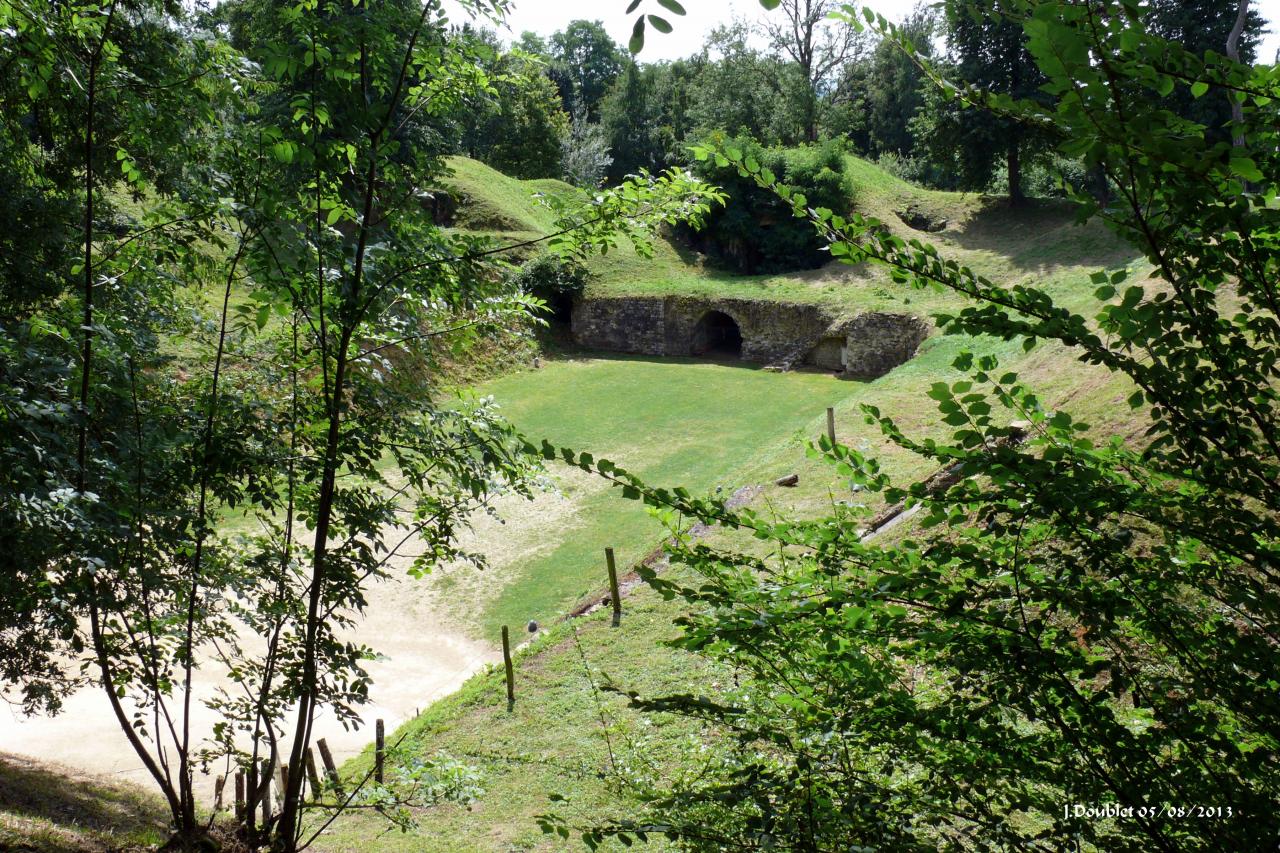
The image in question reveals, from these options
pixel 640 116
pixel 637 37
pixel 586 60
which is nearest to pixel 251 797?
pixel 637 37

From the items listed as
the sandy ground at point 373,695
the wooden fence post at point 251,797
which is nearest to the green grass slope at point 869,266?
the sandy ground at point 373,695

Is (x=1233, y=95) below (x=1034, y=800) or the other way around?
the other way around

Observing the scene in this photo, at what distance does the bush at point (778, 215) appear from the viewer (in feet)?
113

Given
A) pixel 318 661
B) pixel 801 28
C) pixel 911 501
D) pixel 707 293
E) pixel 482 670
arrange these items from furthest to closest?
pixel 801 28 < pixel 707 293 < pixel 482 670 < pixel 318 661 < pixel 911 501

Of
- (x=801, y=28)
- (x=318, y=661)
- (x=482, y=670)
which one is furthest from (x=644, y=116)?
(x=318, y=661)

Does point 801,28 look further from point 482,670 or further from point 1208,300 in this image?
point 1208,300

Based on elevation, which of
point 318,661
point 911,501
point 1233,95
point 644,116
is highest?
point 644,116

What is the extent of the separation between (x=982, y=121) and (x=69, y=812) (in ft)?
107

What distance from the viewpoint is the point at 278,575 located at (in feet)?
15.4

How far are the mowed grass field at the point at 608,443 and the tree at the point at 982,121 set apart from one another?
438 inches

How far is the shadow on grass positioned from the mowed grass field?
5.20 meters

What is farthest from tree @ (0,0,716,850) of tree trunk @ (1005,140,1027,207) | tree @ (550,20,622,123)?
tree @ (550,20,622,123)

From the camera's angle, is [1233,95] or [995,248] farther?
[995,248]

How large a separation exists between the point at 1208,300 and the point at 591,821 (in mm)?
6862
